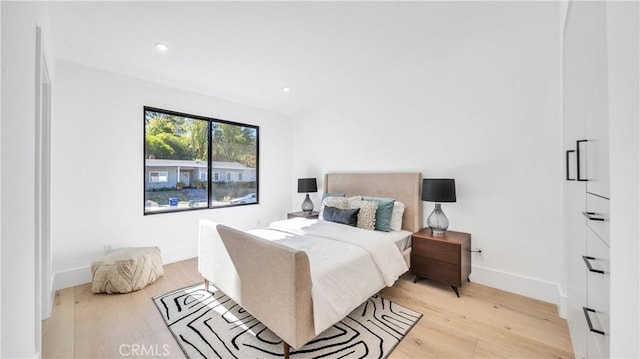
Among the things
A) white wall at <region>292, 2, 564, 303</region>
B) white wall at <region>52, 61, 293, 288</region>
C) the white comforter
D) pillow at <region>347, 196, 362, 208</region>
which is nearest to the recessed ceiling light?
white wall at <region>52, 61, 293, 288</region>

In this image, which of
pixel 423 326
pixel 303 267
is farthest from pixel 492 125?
pixel 303 267

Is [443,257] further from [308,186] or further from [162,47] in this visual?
[162,47]

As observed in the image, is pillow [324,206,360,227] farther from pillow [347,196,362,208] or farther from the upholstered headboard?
the upholstered headboard

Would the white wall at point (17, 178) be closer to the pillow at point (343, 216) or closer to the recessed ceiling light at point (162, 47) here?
the recessed ceiling light at point (162, 47)

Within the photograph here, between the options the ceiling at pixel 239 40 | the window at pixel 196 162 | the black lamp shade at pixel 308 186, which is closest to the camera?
the ceiling at pixel 239 40

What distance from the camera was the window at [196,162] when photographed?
10.9 feet

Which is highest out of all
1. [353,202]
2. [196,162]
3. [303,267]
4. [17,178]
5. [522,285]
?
[196,162]

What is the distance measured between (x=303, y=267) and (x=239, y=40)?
7.38 ft

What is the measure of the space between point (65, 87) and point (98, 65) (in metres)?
0.41

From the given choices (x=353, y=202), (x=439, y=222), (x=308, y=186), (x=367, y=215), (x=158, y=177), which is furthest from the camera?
(x=308, y=186)

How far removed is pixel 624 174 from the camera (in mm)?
758

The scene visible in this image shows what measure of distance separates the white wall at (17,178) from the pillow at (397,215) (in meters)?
2.98

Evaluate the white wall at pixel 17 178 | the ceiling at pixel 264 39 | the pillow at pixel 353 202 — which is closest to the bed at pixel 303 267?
the pillow at pixel 353 202

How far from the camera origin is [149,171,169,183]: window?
3316mm
